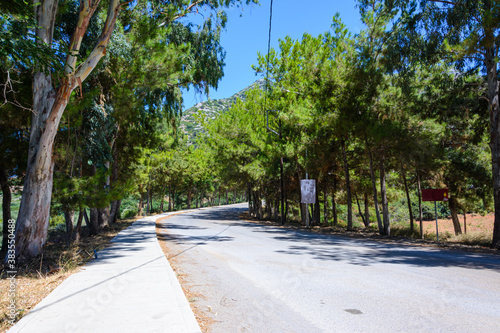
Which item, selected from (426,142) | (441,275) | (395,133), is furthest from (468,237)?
(441,275)

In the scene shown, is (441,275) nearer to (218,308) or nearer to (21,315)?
(218,308)

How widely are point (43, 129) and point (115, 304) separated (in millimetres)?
5276

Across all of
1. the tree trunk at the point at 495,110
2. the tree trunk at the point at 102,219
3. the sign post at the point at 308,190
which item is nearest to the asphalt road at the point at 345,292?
the tree trunk at the point at 495,110

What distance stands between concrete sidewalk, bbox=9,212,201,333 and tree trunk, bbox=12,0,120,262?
1.70 metres

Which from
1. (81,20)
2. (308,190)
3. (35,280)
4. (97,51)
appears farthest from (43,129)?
(308,190)

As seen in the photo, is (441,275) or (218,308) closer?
(218,308)

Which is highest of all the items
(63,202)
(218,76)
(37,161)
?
(218,76)

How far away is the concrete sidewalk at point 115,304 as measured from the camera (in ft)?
11.9

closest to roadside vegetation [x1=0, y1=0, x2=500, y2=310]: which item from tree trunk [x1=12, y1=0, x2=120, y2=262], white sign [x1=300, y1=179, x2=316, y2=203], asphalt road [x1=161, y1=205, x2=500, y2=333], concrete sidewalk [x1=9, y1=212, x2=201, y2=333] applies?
tree trunk [x1=12, y1=0, x2=120, y2=262]

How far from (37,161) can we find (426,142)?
15262 mm

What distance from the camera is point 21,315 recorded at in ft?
13.2

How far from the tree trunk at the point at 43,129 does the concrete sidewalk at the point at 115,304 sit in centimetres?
170

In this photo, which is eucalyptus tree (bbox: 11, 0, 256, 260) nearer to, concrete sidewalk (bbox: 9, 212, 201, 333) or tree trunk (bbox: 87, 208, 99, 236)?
concrete sidewalk (bbox: 9, 212, 201, 333)

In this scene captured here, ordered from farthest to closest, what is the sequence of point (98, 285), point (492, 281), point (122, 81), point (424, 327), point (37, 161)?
1. point (122, 81)
2. point (37, 161)
3. point (492, 281)
4. point (98, 285)
5. point (424, 327)
